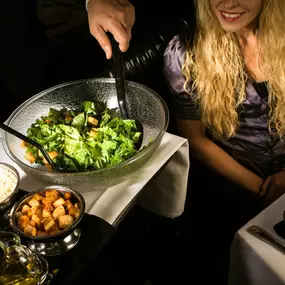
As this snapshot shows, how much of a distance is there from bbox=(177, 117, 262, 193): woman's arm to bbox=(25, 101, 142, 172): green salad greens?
0.47 metres

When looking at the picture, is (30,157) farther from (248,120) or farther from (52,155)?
(248,120)

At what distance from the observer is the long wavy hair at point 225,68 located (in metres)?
1.43

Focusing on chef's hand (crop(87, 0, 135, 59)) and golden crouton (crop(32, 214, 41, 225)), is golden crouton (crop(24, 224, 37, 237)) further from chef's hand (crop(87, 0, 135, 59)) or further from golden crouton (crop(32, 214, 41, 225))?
chef's hand (crop(87, 0, 135, 59))

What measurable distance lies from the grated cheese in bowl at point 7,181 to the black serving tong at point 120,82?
14.9 inches

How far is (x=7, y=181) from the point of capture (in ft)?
3.46

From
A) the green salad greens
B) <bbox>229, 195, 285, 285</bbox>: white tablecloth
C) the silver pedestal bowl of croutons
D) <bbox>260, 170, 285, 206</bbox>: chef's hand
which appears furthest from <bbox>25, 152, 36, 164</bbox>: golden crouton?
<bbox>260, 170, 285, 206</bbox>: chef's hand

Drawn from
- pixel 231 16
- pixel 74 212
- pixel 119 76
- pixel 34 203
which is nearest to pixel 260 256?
pixel 74 212

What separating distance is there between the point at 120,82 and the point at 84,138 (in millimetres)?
246

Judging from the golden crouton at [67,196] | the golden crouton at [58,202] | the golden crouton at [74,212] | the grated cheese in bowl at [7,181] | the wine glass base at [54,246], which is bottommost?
the wine glass base at [54,246]

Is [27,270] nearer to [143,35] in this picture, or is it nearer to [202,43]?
[202,43]

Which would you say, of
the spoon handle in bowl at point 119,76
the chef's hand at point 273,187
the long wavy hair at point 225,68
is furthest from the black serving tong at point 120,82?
the chef's hand at point 273,187

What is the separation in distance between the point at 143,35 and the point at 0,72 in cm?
99

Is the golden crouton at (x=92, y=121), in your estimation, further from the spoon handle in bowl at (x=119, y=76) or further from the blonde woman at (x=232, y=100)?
the blonde woman at (x=232, y=100)

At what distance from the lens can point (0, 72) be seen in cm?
240
